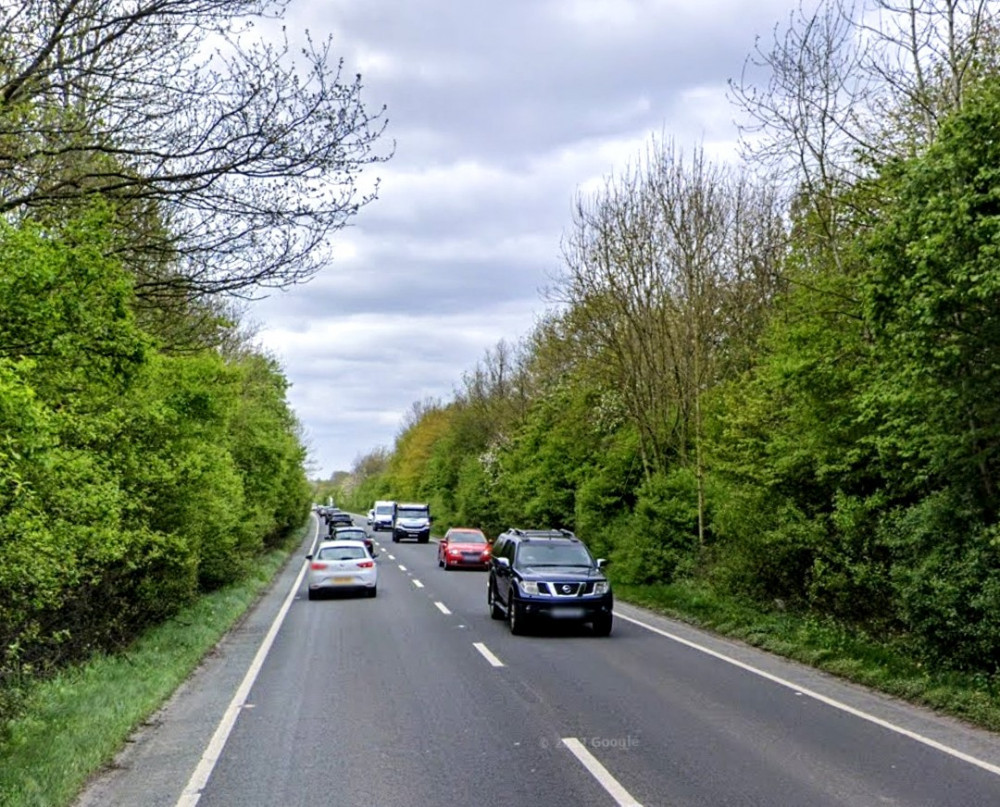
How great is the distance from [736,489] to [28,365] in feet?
51.5

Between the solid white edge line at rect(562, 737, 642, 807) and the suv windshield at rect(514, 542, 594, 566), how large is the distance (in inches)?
353

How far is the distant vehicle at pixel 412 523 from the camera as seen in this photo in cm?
6197

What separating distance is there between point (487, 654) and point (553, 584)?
8.56 ft

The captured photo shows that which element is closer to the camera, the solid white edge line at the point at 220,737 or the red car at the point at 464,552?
the solid white edge line at the point at 220,737

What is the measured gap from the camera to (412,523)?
204 feet

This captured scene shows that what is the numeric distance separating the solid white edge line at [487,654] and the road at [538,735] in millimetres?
85

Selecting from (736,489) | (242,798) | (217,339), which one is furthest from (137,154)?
(736,489)

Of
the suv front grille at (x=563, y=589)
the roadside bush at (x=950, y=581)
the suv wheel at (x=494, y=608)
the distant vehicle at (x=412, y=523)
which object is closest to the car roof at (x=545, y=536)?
the suv wheel at (x=494, y=608)

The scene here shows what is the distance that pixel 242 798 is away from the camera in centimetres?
688

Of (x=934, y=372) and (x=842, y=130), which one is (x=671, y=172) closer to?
(x=842, y=130)

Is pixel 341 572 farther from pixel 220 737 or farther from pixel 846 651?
pixel 220 737

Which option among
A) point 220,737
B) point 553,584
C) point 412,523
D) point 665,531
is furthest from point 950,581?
point 412,523

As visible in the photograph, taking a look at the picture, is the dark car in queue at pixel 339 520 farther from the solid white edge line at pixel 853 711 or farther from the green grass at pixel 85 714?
the solid white edge line at pixel 853 711

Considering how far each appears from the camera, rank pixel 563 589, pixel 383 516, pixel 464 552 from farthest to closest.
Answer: pixel 383 516 → pixel 464 552 → pixel 563 589
